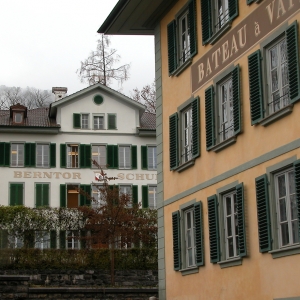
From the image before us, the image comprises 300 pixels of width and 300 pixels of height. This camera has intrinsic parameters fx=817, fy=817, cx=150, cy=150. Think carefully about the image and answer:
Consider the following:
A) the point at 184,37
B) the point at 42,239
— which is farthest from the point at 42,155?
the point at 184,37

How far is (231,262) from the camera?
16953mm

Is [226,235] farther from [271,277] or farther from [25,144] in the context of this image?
[25,144]

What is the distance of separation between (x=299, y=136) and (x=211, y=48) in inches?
194

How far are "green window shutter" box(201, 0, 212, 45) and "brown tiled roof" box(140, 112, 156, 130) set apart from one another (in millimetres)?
29400

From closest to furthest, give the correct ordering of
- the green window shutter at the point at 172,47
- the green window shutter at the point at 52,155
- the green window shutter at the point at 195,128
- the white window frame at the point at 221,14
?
the white window frame at the point at 221,14 → the green window shutter at the point at 195,128 → the green window shutter at the point at 172,47 → the green window shutter at the point at 52,155

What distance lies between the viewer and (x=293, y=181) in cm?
1476

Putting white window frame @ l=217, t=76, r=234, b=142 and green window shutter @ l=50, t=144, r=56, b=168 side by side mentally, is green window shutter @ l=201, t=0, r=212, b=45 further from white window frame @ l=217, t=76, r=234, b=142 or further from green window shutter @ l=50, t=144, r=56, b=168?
green window shutter @ l=50, t=144, r=56, b=168

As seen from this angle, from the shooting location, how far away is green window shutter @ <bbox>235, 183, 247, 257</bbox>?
16.2 metres

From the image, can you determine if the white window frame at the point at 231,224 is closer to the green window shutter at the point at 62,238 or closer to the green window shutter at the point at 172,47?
the green window shutter at the point at 172,47

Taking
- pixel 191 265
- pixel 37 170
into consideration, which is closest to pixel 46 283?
pixel 37 170

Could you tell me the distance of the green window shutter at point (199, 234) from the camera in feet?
60.8

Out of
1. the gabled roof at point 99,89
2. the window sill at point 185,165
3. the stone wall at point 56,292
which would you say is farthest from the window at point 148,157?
the window sill at point 185,165

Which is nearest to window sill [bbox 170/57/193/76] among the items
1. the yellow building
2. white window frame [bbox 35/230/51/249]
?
the yellow building

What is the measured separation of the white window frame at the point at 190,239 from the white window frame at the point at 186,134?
134 centimetres
